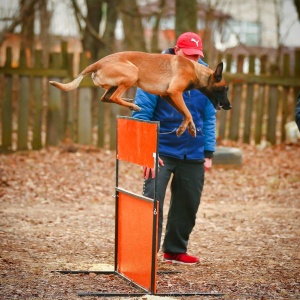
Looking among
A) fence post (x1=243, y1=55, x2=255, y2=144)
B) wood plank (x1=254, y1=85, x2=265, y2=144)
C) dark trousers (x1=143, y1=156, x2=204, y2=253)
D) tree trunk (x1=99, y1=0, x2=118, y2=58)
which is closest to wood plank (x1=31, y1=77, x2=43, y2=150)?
tree trunk (x1=99, y1=0, x2=118, y2=58)

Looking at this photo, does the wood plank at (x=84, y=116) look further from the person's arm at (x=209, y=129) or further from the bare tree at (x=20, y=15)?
the person's arm at (x=209, y=129)

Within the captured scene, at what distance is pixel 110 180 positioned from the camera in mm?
11383

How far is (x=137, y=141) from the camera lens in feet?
18.6

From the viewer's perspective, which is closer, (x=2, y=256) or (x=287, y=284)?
(x=287, y=284)

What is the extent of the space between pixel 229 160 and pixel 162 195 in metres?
5.98

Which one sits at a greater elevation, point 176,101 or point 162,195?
point 176,101

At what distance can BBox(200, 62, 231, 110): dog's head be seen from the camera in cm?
553

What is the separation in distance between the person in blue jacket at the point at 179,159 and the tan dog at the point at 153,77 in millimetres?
523

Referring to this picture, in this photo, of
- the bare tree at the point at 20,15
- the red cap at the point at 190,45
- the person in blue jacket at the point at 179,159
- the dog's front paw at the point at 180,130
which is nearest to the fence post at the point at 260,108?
the bare tree at the point at 20,15

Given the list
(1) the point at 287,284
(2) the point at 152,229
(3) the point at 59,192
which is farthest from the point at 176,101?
(3) the point at 59,192

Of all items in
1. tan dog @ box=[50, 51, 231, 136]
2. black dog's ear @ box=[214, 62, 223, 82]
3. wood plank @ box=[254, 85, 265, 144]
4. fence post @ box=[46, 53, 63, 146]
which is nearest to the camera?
tan dog @ box=[50, 51, 231, 136]

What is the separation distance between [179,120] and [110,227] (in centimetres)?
262

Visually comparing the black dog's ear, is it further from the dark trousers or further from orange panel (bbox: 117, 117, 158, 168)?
the dark trousers

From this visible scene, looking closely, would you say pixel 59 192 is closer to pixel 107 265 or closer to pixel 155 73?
pixel 107 265
